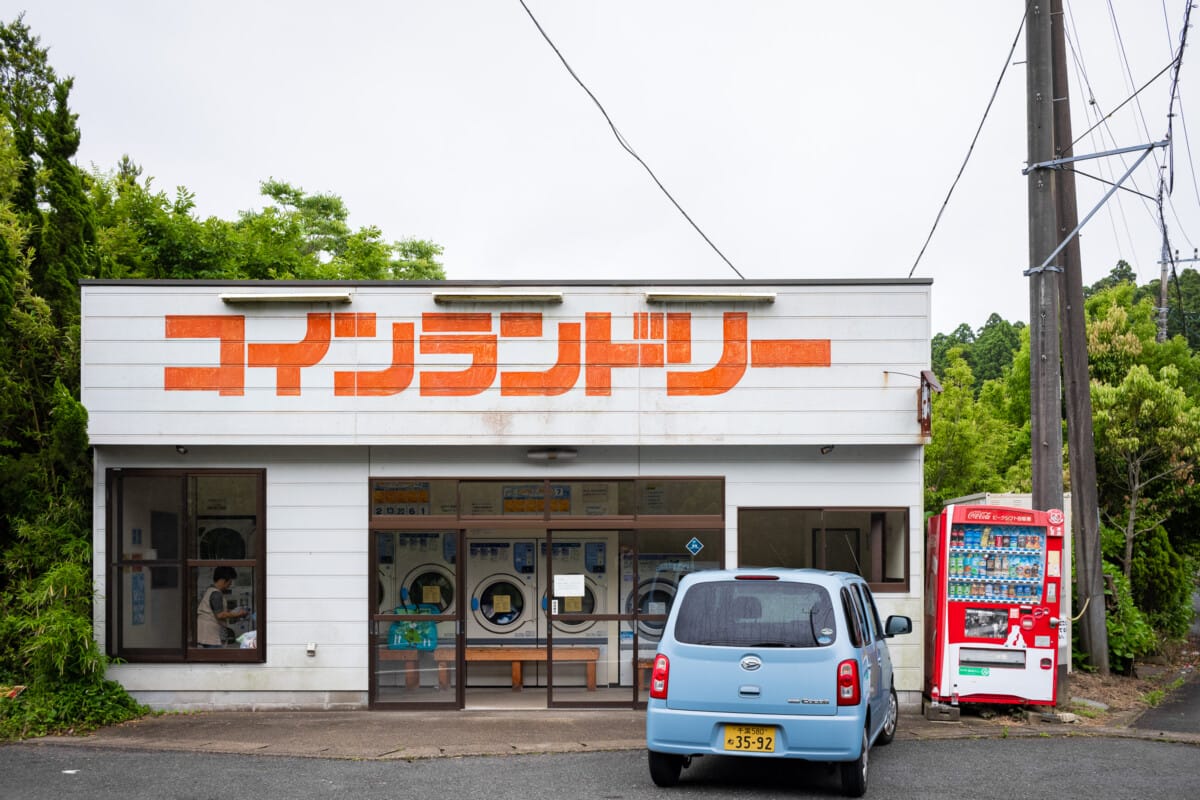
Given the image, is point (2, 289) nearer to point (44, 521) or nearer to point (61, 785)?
point (44, 521)

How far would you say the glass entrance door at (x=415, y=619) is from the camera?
13.2 metres

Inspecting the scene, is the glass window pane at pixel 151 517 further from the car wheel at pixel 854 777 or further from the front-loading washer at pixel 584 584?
the car wheel at pixel 854 777

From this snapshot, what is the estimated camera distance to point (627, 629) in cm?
1333

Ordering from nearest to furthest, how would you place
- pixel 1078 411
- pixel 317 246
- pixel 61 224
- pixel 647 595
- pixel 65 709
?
1. pixel 65 709
2. pixel 647 595
3. pixel 61 224
4. pixel 1078 411
5. pixel 317 246

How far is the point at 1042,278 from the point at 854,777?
7025 mm

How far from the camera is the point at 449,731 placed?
1193 centimetres

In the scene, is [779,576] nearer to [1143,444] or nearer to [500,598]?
[500,598]

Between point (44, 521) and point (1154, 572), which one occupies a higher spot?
point (44, 521)

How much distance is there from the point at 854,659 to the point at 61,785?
621 cm

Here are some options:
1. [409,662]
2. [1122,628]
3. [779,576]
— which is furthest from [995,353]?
[779,576]

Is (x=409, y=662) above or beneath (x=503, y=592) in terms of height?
beneath

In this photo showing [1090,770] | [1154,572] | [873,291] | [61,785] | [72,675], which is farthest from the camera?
[1154,572]

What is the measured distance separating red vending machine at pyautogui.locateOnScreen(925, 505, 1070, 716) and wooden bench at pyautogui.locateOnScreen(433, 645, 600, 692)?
374 cm

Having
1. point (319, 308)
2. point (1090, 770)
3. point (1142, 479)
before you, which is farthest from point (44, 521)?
point (1142, 479)
